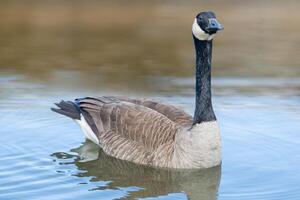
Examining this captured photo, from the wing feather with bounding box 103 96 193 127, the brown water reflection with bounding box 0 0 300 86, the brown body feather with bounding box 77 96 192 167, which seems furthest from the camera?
the brown water reflection with bounding box 0 0 300 86

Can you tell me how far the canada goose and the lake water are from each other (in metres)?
0.13

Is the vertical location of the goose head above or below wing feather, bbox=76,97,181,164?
above

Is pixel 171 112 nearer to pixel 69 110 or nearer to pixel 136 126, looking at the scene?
pixel 136 126

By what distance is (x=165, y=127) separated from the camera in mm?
7672

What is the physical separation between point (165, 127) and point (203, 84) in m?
0.57

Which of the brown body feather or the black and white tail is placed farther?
the black and white tail

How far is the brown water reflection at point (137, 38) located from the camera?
12.8m

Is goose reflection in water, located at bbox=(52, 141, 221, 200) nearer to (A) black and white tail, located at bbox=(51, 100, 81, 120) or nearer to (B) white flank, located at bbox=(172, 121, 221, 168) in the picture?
(B) white flank, located at bbox=(172, 121, 221, 168)

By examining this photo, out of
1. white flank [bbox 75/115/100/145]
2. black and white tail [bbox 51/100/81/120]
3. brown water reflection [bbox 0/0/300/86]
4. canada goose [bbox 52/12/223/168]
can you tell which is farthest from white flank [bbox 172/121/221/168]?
brown water reflection [bbox 0/0/300/86]

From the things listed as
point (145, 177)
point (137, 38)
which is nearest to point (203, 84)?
point (145, 177)

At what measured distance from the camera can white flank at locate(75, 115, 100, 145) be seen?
326 inches

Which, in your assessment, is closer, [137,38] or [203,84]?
[203,84]

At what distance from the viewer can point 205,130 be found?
7.43 meters

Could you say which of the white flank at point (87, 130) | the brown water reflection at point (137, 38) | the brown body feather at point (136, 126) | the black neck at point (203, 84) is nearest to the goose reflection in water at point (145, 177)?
the brown body feather at point (136, 126)
